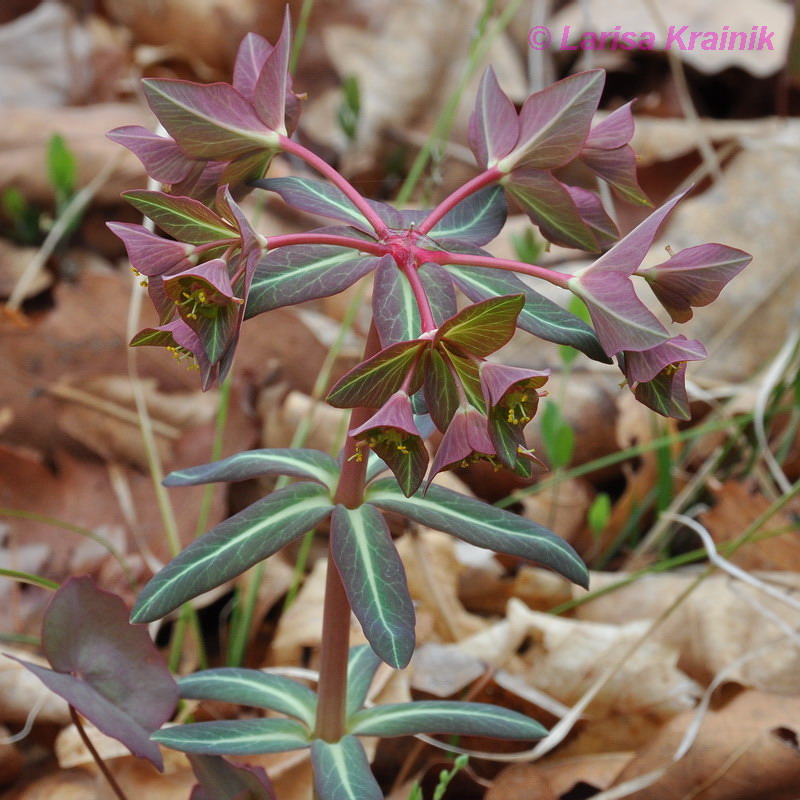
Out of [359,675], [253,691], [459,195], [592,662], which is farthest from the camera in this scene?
[592,662]

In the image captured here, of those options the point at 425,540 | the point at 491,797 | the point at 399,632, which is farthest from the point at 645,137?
the point at 399,632

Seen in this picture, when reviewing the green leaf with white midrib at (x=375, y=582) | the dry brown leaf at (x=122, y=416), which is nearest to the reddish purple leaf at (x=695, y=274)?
the green leaf with white midrib at (x=375, y=582)

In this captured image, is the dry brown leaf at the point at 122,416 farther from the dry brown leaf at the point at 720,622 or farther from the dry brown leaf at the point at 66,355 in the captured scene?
the dry brown leaf at the point at 720,622

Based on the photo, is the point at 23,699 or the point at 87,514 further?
the point at 87,514

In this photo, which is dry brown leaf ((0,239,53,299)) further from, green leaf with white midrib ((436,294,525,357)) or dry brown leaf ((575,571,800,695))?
green leaf with white midrib ((436,294,525,357))

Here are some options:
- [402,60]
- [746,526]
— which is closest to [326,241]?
[746,526]

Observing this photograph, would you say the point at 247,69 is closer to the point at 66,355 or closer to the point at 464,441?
the point at 464,441
